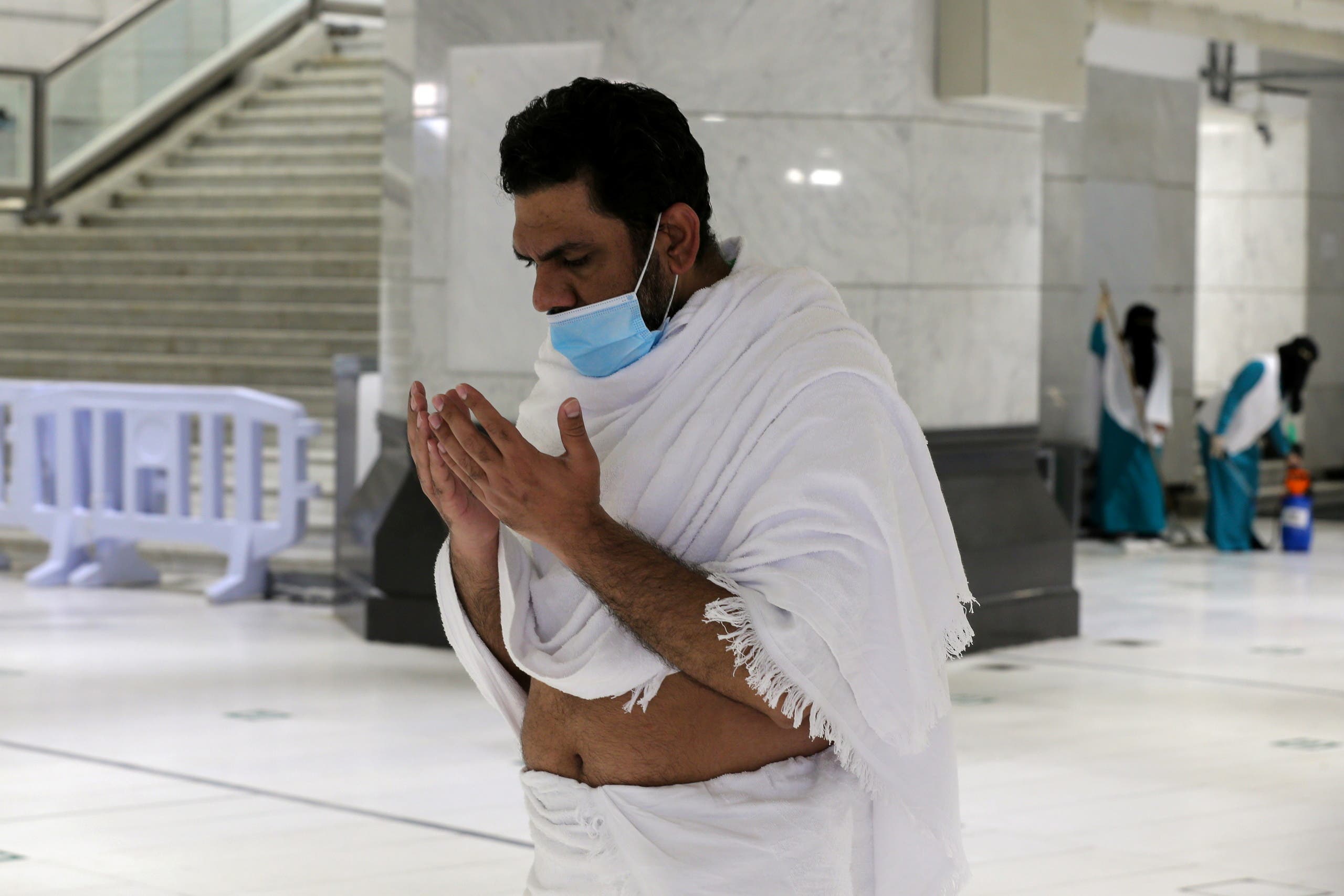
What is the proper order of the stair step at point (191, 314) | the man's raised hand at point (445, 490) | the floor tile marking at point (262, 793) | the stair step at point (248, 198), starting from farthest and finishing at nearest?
the stair step at point (248, 198)
the stair step at point (191, 314)
the floor tile marking at point (262, 793)
the man's raised hand at point (445, 490)

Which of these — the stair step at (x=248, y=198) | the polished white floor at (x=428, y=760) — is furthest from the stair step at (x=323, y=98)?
the polished white floor at (x=428, y=760)

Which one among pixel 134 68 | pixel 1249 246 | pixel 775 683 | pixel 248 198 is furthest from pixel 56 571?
pixel 1249 246

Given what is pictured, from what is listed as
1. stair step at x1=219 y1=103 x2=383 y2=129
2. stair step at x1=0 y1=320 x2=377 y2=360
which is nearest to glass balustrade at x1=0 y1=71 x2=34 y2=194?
stair step at x1=219 y1=103 x2=383 y2=129

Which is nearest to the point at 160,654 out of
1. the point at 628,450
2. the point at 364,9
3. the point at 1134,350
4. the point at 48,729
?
the point at 48,729

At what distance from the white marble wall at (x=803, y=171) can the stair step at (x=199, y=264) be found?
710cm

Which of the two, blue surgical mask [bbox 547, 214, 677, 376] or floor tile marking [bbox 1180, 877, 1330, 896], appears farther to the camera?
floor tile marking [bbox 1180, 877, 1330, 896]

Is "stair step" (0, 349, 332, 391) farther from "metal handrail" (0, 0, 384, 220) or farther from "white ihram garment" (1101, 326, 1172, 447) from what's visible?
"white ihram garment" (1101, 326, 1172, 447)

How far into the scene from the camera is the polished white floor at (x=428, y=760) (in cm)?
476

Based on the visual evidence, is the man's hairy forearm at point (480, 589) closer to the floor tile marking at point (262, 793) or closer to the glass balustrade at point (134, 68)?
the floor tile marking at point (262, 793)

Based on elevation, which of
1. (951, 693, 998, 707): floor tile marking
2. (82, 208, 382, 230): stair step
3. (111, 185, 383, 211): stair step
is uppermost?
(111, 185, 383, 211): stair step

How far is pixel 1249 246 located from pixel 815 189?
10.5 m

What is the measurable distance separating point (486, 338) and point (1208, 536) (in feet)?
22.0

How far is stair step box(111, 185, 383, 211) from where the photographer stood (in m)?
16.5

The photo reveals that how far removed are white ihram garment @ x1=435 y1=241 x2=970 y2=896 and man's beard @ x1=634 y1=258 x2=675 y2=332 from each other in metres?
0.02
